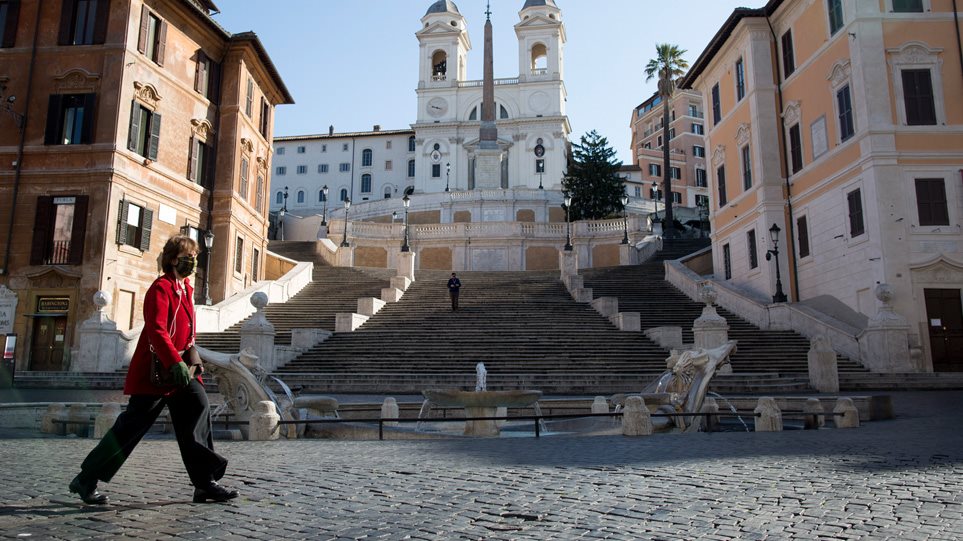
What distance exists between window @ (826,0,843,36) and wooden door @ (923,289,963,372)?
994 cm

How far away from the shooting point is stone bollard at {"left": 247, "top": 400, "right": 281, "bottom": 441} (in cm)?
954

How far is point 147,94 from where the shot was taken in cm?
2683

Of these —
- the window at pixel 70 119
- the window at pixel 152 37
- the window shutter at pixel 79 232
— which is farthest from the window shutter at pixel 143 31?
the window shutter at pixel 79 232

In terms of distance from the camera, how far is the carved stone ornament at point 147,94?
86.1 ft

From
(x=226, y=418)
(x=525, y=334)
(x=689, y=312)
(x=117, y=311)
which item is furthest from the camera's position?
(x=689, y=312)

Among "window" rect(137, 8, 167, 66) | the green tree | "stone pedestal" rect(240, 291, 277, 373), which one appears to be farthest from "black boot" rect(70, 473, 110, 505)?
the green tree

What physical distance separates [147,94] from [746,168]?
82.3 feet

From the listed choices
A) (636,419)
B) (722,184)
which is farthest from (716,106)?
(636,419)

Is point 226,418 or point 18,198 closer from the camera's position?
point 226,418

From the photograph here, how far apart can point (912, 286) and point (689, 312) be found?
737 cm

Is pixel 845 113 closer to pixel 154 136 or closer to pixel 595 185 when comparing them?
pixel 154 136

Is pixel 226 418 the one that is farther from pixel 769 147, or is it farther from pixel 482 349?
pixel 769 147

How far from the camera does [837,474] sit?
6.51 m

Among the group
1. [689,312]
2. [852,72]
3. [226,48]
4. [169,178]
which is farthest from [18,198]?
[852,72]
